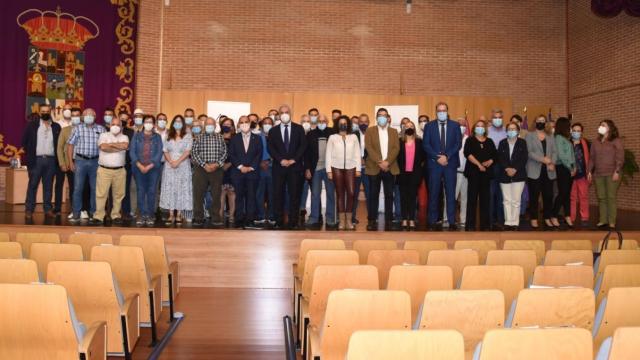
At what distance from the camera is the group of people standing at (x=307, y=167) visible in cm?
706

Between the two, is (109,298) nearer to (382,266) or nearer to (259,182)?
(382,266)

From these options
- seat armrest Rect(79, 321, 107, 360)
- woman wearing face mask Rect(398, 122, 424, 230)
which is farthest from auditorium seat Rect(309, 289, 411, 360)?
woman wearing face mask Rect(398, 122, 424, 230)

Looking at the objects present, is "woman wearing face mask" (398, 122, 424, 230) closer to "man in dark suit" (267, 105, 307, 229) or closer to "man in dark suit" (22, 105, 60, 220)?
"man in dark suit" (267, 105, 307, 229)

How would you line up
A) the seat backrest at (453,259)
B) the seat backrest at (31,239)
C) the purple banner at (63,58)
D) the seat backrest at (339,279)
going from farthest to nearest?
1. the purple banner at (63,58)
2. the seat backrest at (31,239)
3. the seat backrest at (453,259)
4. the seat backrest at (339,279)

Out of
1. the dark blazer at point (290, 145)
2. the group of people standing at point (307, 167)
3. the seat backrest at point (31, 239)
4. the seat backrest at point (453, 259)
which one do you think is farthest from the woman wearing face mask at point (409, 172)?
the seat backrest at point (31, 239)

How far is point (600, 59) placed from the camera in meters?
11.6

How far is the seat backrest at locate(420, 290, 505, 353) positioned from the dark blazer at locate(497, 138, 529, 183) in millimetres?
5019

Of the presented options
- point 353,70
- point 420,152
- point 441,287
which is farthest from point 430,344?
point 353,70

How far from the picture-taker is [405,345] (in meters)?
1.87

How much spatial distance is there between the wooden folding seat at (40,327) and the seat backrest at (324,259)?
1.65m

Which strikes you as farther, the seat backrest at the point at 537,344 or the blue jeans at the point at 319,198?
the blue jeans at the point at 319,198

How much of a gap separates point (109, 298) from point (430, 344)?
227 cm

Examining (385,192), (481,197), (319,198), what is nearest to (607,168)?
(481,197)

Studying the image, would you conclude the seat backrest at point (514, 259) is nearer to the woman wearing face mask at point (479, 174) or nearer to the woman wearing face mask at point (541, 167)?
the woman wearing face mask at point (479, 174)
